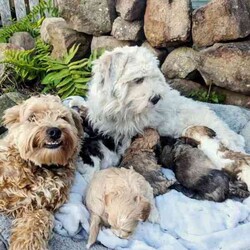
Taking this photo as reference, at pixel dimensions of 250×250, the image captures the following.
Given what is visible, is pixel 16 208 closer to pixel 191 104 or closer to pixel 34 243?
pixel 34 243

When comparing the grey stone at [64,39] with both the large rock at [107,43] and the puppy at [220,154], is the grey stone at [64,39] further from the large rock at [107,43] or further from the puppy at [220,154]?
the puppy at [220,154]

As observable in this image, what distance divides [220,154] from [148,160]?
641 millimetres

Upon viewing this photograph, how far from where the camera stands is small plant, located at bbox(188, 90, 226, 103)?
580 cm

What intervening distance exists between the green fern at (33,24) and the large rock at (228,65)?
2.78m

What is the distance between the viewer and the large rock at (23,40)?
702 cm

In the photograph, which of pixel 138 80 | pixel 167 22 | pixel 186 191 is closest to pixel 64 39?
pixel 167 22

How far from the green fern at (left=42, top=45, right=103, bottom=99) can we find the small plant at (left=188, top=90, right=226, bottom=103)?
1336 millimetres

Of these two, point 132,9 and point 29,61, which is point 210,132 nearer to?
point 132,9

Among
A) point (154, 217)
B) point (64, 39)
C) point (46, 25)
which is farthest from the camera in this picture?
point (46, 25)

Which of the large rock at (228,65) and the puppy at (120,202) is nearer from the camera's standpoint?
the puppy at (120,202)

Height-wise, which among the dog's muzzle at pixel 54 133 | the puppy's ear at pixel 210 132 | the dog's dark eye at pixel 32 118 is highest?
the dog's dark eye at pixel 32 118

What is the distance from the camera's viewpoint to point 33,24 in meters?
7.56

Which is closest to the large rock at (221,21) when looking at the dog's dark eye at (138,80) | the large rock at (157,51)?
the large rock at (157,51)

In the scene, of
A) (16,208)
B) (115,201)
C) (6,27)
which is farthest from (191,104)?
(6,27)
